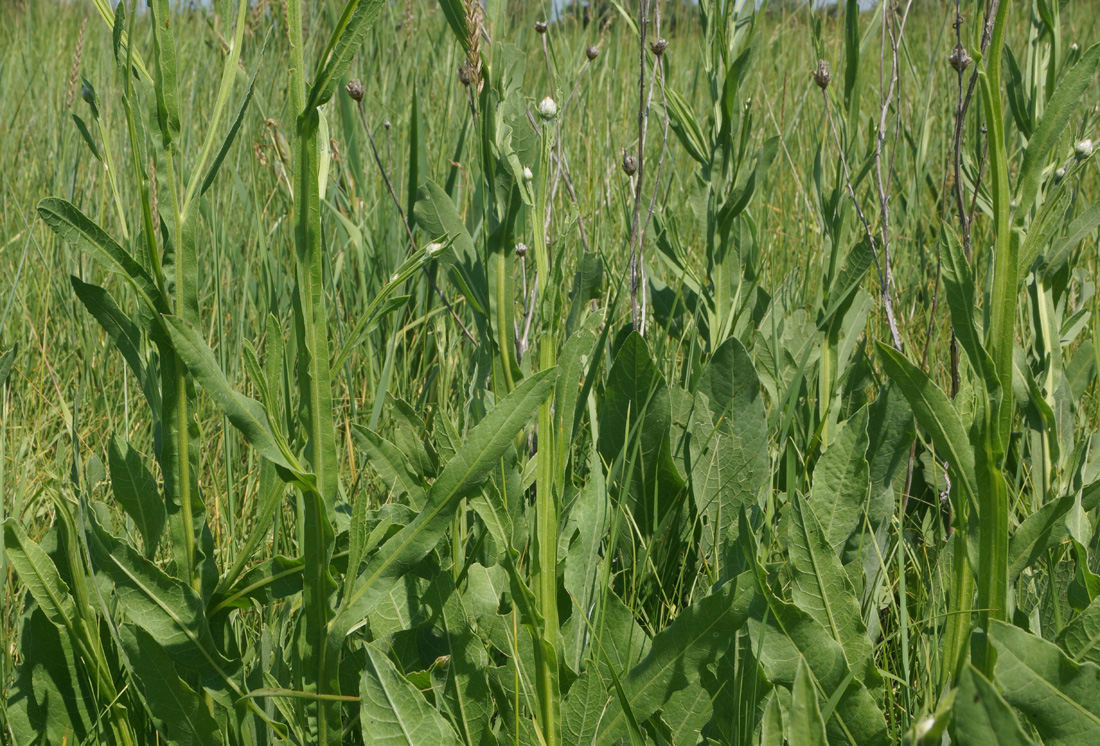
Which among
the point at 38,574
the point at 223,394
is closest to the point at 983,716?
the point at 223,394

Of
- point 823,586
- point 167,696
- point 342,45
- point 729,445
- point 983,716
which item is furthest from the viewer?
point 729,445

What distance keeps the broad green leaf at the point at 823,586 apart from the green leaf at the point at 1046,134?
38 centimetres

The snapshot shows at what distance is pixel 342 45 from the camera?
2.48ft

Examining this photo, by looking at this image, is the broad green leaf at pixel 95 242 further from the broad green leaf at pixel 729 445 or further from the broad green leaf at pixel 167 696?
the broad green leaf at pixel 729 445

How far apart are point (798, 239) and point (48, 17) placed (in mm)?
4742

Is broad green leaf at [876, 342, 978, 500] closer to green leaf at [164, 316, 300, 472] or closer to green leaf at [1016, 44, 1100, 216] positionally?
green leaf at [1016, 44, 1100, 216]

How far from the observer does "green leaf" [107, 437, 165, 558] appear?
84cm

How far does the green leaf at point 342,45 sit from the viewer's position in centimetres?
72

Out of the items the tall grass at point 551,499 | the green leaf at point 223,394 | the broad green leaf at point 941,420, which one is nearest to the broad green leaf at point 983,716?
the tall grass at point 551,499

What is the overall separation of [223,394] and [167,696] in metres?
0.33

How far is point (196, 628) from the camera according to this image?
0.83 meters

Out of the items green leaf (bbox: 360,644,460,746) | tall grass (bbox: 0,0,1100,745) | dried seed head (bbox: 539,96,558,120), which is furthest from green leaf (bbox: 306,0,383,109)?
green leaf (bbox: 360,644,460,746)

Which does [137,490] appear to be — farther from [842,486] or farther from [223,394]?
[842,486]

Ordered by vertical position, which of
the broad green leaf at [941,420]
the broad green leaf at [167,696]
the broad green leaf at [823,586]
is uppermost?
the broad green leaf at [941,420]
